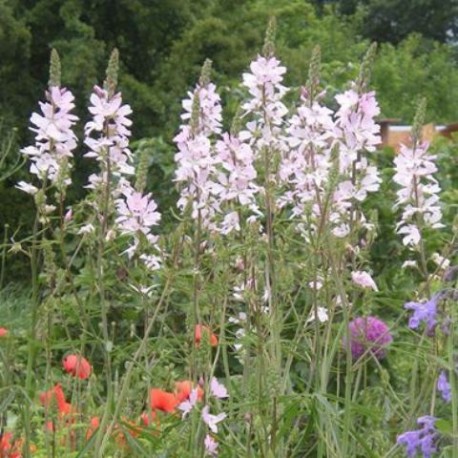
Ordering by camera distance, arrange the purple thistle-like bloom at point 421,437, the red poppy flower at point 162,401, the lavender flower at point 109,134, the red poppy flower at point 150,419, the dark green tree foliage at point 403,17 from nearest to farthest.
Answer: the purple thistle-like bloom at point 421,437 < the lavender flower at point 109,134 < the red poppy flower at point 150,419 < the red poppy flower at point 162,401 < the dark green tree foliage at point 403,17

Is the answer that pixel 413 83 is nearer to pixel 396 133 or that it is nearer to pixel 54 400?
pixel 396 133

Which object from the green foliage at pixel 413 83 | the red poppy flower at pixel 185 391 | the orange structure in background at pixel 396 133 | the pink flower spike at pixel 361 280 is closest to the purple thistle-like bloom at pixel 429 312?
the pink flower spike at pixel 361 280

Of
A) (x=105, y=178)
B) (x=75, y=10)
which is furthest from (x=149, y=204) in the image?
(x=75, y=10)

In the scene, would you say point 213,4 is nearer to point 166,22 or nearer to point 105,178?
point 166,22

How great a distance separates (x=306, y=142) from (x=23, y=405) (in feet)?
2.35

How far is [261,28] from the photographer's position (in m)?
11.7

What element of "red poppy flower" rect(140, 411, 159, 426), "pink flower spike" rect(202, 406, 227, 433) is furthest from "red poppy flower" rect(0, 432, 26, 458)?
"pink flower spike" rect(202, 406, 227, 433)

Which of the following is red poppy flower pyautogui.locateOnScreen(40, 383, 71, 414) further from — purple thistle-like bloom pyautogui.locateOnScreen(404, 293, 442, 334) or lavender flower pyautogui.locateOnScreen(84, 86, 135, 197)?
purple thistle-like bloom pyautogui.locateOnScreen(404, 293, 442, 334)

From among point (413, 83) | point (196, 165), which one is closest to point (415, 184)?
point (196, 165)

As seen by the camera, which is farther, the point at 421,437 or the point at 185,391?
the point at 185,391

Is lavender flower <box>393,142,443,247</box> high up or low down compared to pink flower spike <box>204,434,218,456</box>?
up

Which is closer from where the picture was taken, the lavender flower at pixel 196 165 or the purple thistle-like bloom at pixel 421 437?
the purple thistle-like bloom at pixel 421 437

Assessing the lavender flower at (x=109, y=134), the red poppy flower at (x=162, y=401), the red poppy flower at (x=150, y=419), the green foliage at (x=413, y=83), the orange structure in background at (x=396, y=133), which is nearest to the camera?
the lavender flower at (x=109, y=134)

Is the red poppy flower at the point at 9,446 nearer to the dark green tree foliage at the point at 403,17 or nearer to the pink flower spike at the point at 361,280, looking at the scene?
the pink flower spike at the point at 361,280
